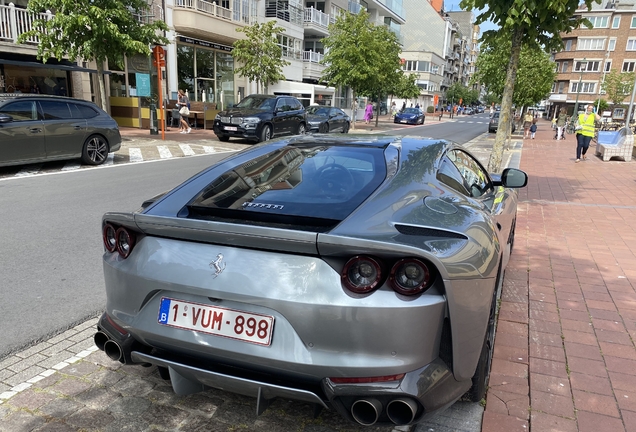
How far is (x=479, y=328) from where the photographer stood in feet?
7.50

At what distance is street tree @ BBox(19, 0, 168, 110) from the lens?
46.3 feet

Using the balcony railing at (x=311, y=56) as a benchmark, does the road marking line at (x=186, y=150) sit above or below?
below

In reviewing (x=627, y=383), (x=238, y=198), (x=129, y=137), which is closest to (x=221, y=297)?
(x=238, y=198)

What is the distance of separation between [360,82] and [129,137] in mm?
17371

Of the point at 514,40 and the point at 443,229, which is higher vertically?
the point at 514,40

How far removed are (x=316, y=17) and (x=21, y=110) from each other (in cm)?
3138

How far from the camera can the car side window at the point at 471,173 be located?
339 centimetres

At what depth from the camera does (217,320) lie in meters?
2.15

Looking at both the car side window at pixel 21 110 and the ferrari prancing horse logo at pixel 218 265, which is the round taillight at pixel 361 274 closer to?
the ferrari prancing horse logo at pixel 218 265

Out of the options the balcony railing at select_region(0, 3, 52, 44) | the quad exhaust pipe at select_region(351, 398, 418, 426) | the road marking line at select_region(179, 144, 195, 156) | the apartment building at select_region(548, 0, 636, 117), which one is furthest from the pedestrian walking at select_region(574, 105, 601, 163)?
the apartment building at select_region(548, 0, 636, 117)

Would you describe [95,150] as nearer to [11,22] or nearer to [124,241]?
[11,22]

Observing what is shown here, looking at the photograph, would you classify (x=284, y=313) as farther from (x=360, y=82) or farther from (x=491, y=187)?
(x=360, y=82)

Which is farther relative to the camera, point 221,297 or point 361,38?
point 361,38

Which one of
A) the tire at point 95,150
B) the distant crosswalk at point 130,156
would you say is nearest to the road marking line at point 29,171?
the distant crosswalk at point 130,156
